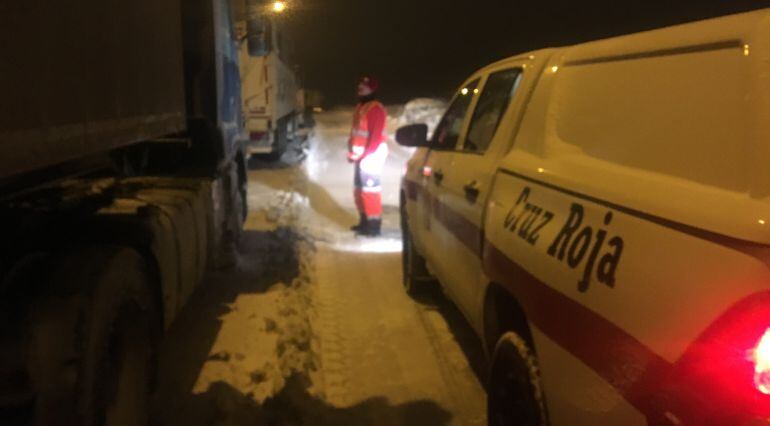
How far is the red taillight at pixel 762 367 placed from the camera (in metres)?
1.74

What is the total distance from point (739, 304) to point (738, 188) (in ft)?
1.22

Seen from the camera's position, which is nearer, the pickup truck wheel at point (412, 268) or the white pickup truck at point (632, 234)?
the white pickup truck at point (632, 234)

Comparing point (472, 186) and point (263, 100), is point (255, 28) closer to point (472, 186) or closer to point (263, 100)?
point (472, 186)

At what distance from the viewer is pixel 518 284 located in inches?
123

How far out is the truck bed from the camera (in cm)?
228

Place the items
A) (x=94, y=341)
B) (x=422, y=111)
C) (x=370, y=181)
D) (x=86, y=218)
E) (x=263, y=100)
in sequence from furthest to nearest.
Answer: (x=422, y=111), (x=263, y=100), (x=370, y=181), (x=86, y=218), (x=94, y=341)

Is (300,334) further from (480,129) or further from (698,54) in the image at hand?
(698,54)

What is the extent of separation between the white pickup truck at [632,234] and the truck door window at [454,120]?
1262mm

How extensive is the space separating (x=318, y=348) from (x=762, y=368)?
3.81 meters

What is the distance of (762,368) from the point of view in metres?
1.75

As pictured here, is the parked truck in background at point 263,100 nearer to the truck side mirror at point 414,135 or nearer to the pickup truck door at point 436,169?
the truck side mirror at point 414,135

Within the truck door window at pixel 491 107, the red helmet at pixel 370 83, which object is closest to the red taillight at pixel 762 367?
the truck door window at pixel 491 107

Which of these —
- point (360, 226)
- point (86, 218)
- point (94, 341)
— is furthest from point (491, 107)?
point (360, 226)

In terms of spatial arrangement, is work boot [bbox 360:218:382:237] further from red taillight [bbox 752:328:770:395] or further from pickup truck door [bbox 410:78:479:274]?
red taillight [bbox 752:328:770:395]
